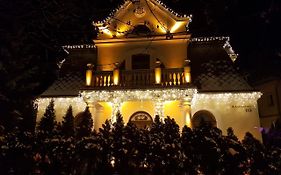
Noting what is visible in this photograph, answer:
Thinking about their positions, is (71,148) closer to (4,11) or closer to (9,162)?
(9,162)

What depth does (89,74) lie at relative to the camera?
14.0 metres

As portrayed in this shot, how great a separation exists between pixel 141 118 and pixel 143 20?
5.21 meters

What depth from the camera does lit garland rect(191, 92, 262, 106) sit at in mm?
14262

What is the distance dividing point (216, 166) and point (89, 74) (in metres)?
9.36

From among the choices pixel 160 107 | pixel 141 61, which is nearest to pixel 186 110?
pixel 160 107

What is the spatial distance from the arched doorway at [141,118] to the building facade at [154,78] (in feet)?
0.17

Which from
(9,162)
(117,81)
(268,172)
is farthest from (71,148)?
(117,81)

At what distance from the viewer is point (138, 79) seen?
1397cm

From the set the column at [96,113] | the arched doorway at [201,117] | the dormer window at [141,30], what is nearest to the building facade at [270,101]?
the arched doorway at [201,117]

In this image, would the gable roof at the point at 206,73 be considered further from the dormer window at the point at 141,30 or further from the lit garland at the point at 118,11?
the dormer window at the point at 141,30

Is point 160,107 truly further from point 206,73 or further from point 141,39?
point 141,39

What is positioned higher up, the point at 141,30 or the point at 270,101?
the point at 141,30

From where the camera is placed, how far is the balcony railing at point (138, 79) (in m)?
13.6

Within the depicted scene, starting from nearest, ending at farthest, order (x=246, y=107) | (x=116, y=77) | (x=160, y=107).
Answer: (x=160, y=107), (x=116, y=77), (x=246, y=107)
